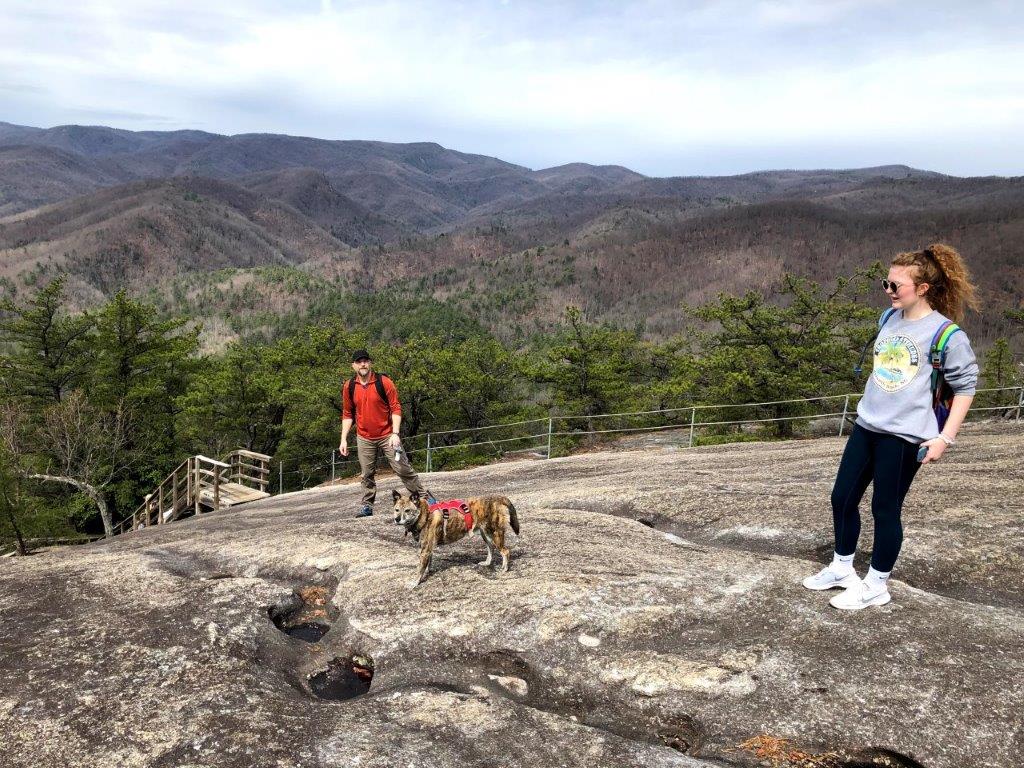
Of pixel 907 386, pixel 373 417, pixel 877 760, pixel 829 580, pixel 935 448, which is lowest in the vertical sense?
pixel 877 760

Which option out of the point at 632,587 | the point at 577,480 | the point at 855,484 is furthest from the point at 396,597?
the point at 577,480

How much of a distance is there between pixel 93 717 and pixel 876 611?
531 centimetres

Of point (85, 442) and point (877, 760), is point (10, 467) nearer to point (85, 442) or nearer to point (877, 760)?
point (85, 442)

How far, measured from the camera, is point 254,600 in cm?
532

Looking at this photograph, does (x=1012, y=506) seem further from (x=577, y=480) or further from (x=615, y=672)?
(x=577, y=480)

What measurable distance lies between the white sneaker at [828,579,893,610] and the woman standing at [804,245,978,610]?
5.0 inches

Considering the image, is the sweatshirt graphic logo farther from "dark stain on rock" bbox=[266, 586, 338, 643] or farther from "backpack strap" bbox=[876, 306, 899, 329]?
"dark stain on rock" bbox=[266, 586, 338, 643]

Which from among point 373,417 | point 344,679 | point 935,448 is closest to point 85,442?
point 373,417

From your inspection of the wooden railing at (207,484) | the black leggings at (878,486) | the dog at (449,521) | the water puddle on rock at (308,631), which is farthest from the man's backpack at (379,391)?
the wooden railing at (207,484)

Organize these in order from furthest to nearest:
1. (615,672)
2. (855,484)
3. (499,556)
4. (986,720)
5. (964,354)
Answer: (499,556)
(855,484)
(615,672)
(964,354)
(986,720)

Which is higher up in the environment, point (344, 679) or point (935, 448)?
point (935, 448)

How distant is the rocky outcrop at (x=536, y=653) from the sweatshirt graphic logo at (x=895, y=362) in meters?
1.77

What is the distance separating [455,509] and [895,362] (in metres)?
3.72

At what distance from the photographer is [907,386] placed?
399cm
